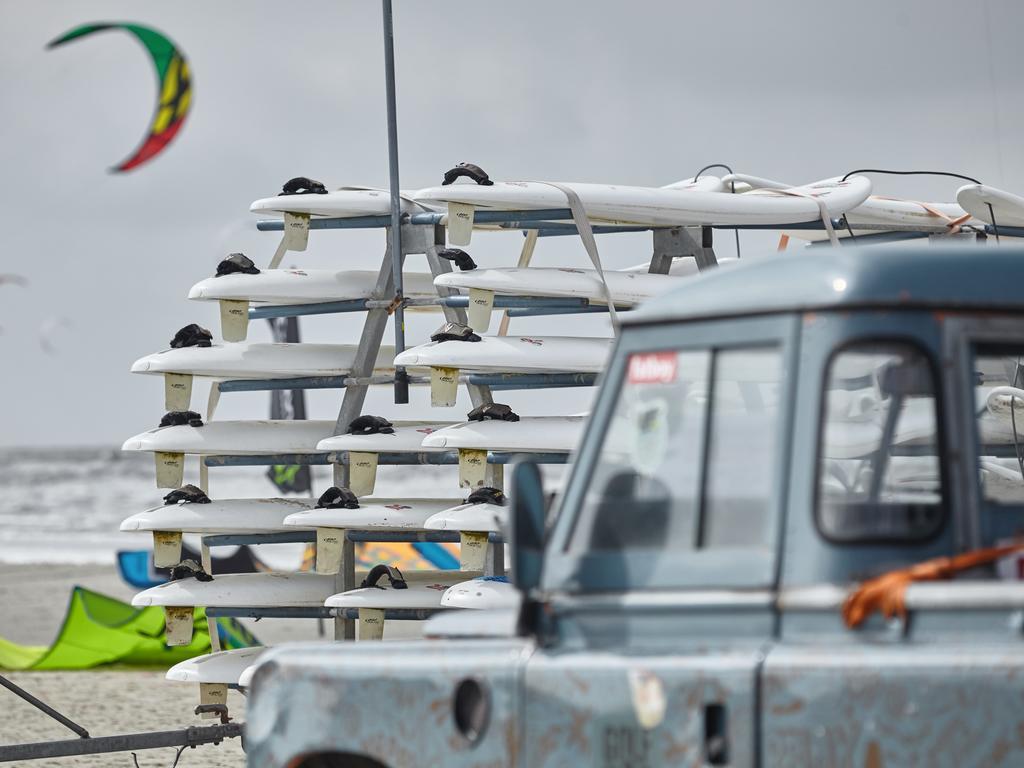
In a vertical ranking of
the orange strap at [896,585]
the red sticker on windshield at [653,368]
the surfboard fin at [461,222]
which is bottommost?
the orange strap at [896,585]

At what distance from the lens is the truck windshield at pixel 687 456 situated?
9.53ft

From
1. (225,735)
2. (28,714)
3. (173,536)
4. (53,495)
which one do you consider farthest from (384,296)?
(53,495)

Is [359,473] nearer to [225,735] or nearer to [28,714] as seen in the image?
[225,735]

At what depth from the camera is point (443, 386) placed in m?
6.92

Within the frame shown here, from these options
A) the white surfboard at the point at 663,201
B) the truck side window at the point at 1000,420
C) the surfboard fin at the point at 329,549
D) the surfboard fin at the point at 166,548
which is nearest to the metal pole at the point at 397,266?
the white surfboard at the point at 663,201

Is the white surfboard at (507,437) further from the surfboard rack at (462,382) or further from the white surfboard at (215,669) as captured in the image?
the white surfboard at (215,669)

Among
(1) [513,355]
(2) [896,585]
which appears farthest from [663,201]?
(2) [896,585]

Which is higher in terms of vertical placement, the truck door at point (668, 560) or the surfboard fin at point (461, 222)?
the surfboard fin at point (461, 222)

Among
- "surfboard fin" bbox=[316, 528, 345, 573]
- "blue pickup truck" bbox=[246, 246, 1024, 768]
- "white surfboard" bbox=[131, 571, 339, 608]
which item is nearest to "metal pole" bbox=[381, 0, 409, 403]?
"surfboard fin" bbox=[316, 528, 345, 573]

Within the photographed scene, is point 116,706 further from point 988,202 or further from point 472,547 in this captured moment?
point 988,202

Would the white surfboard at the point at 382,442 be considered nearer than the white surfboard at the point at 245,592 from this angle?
Yes

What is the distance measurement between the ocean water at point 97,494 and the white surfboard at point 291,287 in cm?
1759

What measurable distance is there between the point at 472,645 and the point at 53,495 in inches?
1827

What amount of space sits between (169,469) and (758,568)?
17.6 feet
